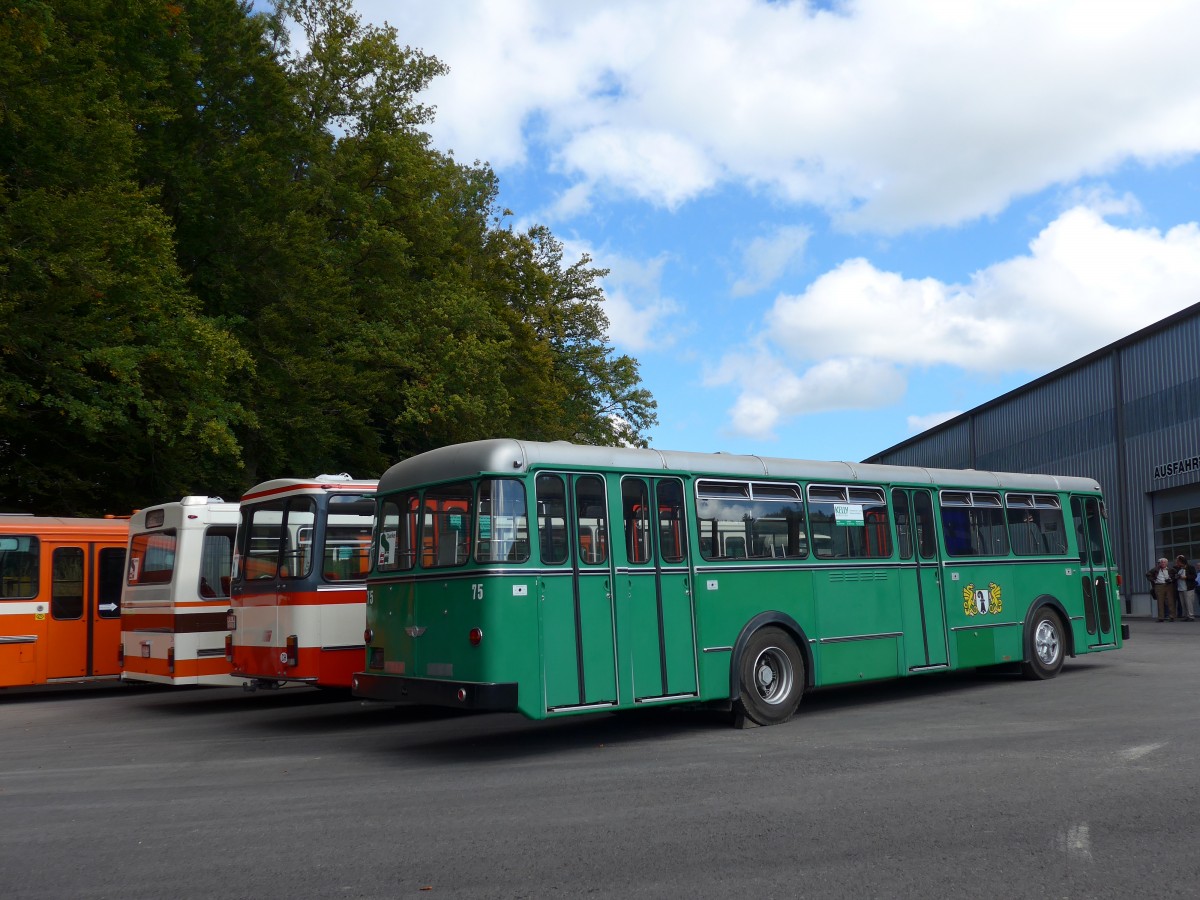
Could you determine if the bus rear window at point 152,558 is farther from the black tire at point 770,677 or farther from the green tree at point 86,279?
the black tire at point 770,677

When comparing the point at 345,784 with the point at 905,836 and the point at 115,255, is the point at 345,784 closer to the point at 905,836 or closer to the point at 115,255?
the point at 905,836

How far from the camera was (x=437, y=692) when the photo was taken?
33.6ft

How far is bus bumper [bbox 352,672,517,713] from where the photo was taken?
9758 mm

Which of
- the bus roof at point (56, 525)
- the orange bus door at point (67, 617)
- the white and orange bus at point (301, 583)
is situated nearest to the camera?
the white and orange bus at point (301, 583)

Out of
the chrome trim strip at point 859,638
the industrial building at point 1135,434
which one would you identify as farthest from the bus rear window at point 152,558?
the industrial building at point 1135,434

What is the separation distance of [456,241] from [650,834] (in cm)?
3021

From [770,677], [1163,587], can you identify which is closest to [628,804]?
[770,677]

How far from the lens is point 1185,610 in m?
32.0

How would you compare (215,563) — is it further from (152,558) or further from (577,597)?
(577,597)

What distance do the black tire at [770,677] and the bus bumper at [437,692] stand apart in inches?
108

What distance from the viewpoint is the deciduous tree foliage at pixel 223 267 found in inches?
783

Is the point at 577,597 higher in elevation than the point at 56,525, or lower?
lower

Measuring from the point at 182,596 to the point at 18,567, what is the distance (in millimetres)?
3405

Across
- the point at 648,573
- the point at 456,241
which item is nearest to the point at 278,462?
the point at 456,241
